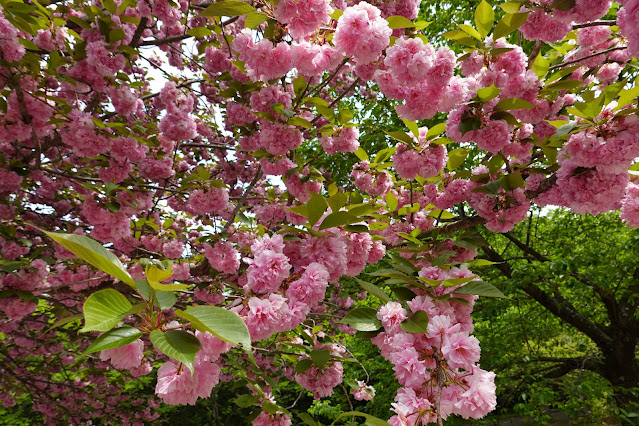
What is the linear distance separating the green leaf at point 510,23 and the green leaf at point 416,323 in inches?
50.9

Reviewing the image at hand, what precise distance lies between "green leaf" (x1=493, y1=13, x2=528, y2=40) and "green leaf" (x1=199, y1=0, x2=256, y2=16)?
1.08 m

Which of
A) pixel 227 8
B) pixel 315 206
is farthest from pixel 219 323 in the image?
pixel 227 8

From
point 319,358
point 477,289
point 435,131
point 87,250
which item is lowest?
point 87,250

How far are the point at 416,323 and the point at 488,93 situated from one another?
3.30ft

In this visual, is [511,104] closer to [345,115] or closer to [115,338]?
[345,115]

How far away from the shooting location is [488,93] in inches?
61.9

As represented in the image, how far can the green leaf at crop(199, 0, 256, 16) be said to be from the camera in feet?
4.34

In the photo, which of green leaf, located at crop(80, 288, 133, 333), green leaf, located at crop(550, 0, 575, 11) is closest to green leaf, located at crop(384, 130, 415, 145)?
green leaf, located at crop(550, 0, 575, 11)

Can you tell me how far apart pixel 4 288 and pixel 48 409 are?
5.07 m

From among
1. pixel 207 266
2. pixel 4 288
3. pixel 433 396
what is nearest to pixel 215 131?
pixel 207 266

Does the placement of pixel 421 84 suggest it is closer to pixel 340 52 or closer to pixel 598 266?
pixel 340 52

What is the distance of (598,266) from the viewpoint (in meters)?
5.37

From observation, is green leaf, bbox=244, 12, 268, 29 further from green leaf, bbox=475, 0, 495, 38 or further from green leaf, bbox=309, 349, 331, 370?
green leaf, bbox=309, 349, 331, 370

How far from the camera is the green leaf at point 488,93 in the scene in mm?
1549
